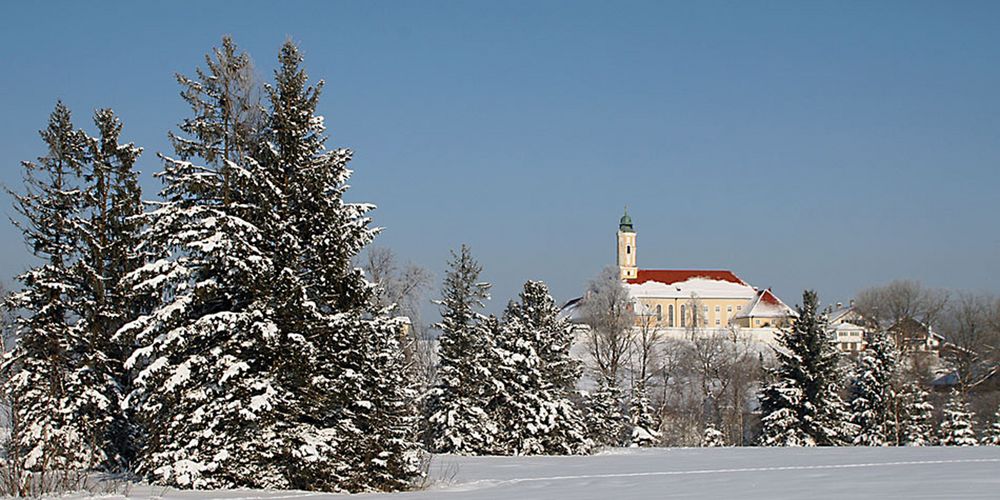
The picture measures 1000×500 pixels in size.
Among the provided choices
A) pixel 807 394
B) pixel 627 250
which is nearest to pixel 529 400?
pixel 807 394

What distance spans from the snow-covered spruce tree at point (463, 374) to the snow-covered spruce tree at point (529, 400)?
0.51m

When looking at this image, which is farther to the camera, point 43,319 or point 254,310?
point 43,319

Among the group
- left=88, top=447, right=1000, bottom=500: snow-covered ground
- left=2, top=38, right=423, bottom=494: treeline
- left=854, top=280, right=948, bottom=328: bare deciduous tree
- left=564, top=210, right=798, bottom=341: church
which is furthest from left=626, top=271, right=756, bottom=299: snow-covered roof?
left=2, top=38, right=423, bottom=494: treeline

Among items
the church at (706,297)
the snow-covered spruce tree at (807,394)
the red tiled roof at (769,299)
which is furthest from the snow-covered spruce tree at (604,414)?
the red tiled roof at (769,299)

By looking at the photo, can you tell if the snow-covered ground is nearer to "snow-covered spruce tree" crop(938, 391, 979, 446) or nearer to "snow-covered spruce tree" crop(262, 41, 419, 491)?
"snow-covered spruce tree" crop(262, 41, 419, 491)

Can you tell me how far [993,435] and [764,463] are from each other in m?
24.9

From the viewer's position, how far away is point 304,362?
17.1 meters

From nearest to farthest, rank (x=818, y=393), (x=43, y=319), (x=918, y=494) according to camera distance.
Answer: (x=918, y=494) → (x=43, y=319) → (x=818, y=393)

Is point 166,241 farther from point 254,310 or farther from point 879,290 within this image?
point 879,290

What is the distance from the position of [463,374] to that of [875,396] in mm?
20227

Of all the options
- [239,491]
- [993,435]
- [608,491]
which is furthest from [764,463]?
[993,435]

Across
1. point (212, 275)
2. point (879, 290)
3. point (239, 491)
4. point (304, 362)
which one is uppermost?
point (879, 290)

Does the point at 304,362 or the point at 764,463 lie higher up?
the point at 304,362

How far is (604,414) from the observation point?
4041 cm
